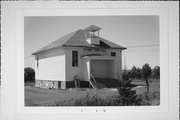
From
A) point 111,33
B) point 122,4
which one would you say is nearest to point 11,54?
point 111,33

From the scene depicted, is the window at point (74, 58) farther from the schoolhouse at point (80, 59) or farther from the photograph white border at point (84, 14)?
the photograph white border at point (84, 14)

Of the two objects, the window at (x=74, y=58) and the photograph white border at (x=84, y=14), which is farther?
the window at (x=74, y=58)

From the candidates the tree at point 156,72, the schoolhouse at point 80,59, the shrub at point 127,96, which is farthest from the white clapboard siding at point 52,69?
the tree at point 156,72

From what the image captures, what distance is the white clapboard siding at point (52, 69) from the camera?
4863 millimetres

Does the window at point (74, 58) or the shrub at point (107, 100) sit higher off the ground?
the window at point (74, 58)

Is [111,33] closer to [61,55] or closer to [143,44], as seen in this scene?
[143,44]

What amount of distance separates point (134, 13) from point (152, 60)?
2.79ft

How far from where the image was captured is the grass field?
15.7 feet

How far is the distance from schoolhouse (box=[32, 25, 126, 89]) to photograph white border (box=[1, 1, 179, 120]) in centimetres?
34

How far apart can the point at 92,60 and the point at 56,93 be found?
0.84 meters

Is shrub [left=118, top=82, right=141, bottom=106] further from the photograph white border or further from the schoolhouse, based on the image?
the schoolhouse

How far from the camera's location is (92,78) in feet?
16.0

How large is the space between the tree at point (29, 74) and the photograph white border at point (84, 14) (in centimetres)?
5

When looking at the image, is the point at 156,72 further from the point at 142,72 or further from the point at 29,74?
the point at 29,74
